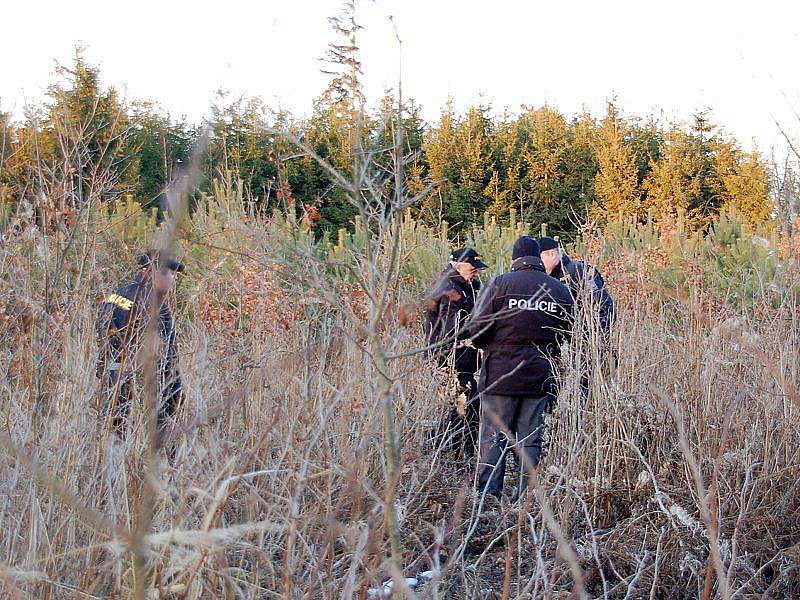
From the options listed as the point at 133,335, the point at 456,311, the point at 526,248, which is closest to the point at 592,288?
the point at 526,248

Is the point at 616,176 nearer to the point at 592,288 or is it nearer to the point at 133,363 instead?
the point at 592,288

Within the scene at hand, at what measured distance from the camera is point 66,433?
2441 mm

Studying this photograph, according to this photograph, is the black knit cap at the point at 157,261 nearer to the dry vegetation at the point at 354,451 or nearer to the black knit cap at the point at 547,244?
the dry vegetation at the point at 354,451

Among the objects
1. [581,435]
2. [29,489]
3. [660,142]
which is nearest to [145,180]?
[660,142]

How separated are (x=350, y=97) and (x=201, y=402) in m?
1.01

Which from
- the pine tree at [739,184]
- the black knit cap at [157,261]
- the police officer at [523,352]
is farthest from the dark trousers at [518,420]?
the pine tree at [739,184]

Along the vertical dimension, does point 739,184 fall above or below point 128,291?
above

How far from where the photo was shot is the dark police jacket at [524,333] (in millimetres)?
4723

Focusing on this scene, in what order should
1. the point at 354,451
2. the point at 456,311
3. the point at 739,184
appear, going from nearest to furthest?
the point at 354,451 → the point at 456,311 → the point at 739,184

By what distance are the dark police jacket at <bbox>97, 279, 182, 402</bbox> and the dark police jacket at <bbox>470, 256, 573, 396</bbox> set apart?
185cm

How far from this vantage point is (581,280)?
4344mm

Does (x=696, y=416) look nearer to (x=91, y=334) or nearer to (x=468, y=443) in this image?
(x=468, y=443)

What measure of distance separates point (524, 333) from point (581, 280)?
22.1 inches

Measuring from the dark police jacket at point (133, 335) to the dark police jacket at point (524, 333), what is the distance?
73.0 inches
